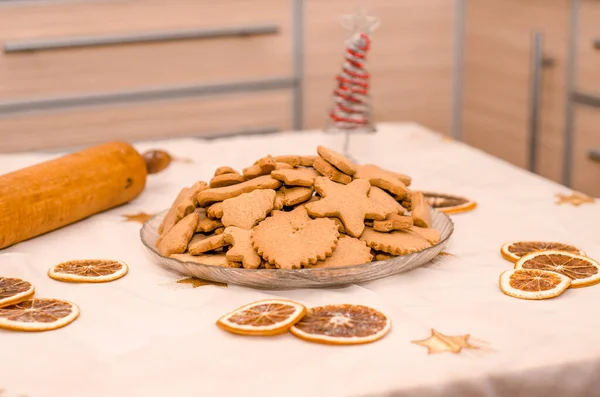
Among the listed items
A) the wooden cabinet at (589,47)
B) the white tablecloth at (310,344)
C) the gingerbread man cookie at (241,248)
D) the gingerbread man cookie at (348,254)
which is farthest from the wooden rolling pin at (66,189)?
the wooden cabinet at (589,47)

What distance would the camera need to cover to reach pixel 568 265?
3.73ft

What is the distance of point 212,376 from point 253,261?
0.23m

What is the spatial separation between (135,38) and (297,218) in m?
2.16

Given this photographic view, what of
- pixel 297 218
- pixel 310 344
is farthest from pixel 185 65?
pixel 310 344

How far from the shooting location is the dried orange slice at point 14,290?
3.44 ft

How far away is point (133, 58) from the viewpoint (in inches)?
124

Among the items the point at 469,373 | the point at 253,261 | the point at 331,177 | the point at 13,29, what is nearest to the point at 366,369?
the point at 469,373

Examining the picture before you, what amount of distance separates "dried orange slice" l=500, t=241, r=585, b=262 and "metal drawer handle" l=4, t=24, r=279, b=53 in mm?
2181

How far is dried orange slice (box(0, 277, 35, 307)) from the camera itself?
1.05 meters

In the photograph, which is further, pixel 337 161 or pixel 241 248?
pixel 337 161

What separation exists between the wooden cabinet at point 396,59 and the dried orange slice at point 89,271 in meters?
2.20

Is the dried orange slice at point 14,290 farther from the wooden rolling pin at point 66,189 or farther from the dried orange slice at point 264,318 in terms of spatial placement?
the dried orange slice at point 264,318

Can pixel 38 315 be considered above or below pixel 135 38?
below

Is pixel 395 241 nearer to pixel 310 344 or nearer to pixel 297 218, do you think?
pixel 297 218
